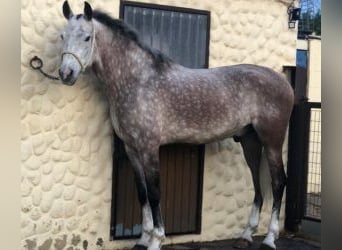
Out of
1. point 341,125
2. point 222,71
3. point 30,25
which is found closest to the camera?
point 341,125

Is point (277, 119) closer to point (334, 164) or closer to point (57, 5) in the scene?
point (57, 5)

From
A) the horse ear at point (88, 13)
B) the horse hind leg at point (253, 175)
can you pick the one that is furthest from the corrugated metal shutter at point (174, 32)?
the horse hind leg at point (253, 175)

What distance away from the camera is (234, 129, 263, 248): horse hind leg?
420 centimetres

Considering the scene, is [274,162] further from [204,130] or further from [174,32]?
[174,32]

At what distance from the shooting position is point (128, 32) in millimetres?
3629

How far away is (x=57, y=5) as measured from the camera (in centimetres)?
359

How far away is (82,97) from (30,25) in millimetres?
679

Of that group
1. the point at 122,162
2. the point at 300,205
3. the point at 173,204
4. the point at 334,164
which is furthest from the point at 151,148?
the point at 334,164


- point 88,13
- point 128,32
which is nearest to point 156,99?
point 128,32

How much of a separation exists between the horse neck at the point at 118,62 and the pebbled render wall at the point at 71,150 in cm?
27

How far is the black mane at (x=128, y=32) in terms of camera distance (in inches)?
140

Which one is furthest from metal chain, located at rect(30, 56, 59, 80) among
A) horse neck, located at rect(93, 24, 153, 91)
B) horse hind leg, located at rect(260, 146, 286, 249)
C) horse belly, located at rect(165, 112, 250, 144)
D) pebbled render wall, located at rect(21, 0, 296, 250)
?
horse hind leg, located at rect(260, 146, 286, 249)

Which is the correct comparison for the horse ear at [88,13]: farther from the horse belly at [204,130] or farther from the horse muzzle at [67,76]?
the horse belly at [204,130]

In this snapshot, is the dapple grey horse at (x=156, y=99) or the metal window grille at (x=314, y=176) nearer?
the dapple grey horse at (x=156, y=99)
